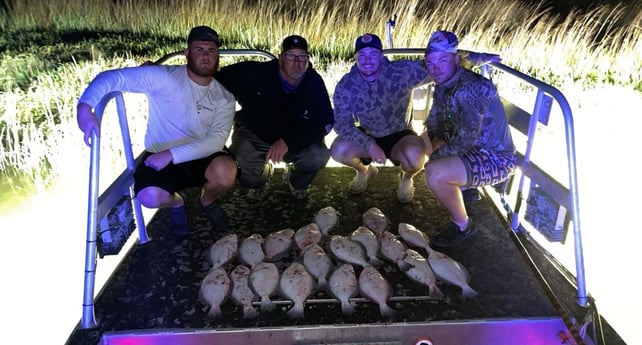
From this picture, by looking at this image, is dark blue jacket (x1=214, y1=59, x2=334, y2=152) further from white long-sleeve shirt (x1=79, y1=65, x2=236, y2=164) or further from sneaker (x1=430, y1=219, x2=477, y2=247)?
sneaker (x1=430, y1=219, x2=477, y2=247)

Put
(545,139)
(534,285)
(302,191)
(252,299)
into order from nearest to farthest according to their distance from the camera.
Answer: (252,299)
(534,285)
(302,191)
(545,139)

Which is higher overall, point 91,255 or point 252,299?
point 91,255

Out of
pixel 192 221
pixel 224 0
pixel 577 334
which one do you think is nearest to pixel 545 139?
pixel 577 334

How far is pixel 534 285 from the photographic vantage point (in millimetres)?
2584

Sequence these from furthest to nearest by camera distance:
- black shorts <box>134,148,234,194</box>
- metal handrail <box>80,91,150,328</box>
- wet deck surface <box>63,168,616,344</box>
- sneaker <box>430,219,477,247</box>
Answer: sneaker <box>430,219,477,247</box>, black shorts <box>134,148,234,194</box>, wet deck surface <box>63,168,616,344</box>, metal handrail <box>80,91,150,328</box>

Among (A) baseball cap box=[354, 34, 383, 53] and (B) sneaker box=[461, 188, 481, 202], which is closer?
(A) baseball cap box=[354, 34, 383, 53]

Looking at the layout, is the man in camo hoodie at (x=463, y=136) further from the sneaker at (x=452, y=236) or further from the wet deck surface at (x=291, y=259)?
the wet deck surface at (x=291, y=259)

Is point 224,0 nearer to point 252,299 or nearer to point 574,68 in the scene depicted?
point 574,68

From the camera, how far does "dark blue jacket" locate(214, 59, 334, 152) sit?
3285 millimetres

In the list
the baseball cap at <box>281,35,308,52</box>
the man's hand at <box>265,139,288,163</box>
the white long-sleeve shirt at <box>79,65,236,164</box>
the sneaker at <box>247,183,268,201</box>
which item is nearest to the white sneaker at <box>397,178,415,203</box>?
the man's hand at <box>265,139,288,163</box>

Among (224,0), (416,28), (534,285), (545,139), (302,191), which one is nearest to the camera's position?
(534,285)

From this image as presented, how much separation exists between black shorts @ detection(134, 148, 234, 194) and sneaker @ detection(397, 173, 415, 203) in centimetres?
130

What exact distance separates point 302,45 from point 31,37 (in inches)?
314

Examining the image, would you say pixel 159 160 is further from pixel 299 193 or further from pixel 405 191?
pixel 405 191
